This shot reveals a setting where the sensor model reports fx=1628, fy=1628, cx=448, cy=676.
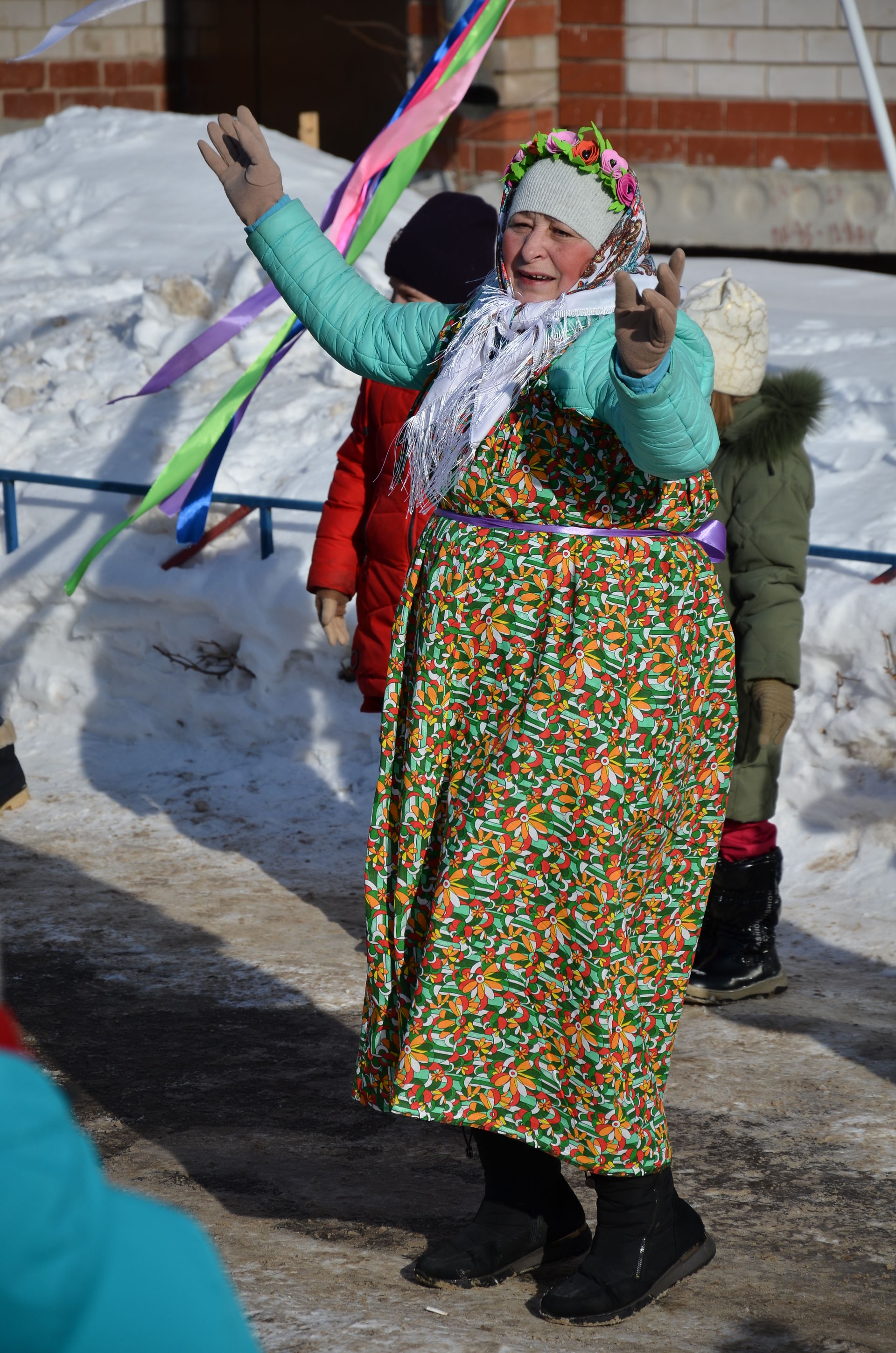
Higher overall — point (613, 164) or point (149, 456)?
point (613, 164)

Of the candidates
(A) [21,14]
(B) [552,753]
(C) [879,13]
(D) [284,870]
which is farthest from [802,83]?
(B) [552,753]

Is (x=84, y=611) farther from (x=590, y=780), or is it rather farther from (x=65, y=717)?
(x=590, y=780)

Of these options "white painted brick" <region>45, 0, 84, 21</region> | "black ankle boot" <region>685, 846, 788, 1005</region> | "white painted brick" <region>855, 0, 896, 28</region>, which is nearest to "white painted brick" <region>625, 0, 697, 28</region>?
"white painted brick" <region>855, 0, 896, 28</region>

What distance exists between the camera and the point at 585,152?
8.74 ft

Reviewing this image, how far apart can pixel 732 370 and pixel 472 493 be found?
1419mm

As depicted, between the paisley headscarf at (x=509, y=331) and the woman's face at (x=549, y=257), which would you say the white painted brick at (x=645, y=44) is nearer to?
the paisley headscarf at (x=509, y=331)

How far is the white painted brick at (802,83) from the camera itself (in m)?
11.1

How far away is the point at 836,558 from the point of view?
204 inches

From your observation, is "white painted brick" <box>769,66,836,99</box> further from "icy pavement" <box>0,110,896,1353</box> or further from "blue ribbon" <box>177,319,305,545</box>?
"blue ribbon" <box>177,319,305,545</box>

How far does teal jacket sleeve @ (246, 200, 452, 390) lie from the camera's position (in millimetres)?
2881

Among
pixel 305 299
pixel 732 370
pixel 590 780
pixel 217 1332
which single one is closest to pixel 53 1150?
pixel 217 1332

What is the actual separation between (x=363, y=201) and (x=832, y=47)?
7.47m

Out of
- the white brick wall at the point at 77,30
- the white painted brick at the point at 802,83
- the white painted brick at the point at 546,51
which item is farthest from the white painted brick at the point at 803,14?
the white brick wall at the point at 77,30

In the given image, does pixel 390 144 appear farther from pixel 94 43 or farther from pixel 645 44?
pixel 94 43
